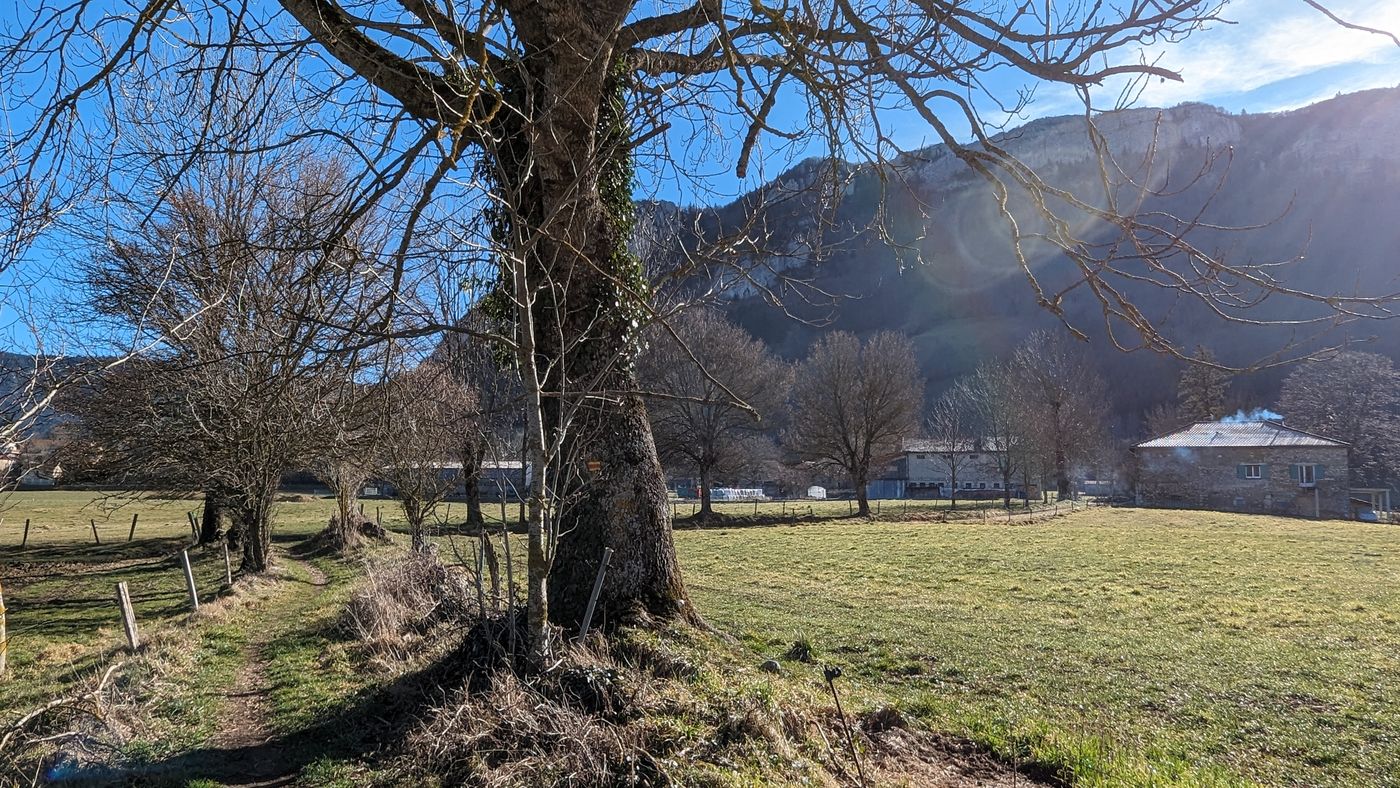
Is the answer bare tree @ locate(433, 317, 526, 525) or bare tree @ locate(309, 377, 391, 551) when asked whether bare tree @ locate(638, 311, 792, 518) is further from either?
bare tree @ locate(433, 317, 526, 525)

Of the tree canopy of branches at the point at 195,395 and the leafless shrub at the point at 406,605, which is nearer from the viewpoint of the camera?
the leafless shrub at the point at 406,605

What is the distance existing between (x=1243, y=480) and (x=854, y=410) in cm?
2543

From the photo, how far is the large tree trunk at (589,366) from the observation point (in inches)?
220

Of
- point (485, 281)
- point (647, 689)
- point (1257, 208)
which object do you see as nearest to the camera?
point (647, 689)

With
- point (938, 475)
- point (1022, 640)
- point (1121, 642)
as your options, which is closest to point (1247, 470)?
point (938, 475)

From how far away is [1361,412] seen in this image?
Result: 50031 mm

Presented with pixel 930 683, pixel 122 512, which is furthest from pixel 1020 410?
pixel 122 512

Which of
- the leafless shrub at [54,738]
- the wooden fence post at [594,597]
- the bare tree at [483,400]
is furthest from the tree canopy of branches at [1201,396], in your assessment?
the leafless shrub at [54,738]

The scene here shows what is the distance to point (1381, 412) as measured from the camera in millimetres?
49406

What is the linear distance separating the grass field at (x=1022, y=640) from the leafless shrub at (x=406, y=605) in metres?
0.40

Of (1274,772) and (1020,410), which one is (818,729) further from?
(1020,410)

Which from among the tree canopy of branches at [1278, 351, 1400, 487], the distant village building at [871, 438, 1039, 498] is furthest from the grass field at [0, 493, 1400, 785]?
the distant village building at [871, 438, 1039, 498]

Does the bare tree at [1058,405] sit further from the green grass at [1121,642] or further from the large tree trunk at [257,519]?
the large tree trunk at [257,519]

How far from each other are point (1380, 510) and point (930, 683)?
5190 centimetres
